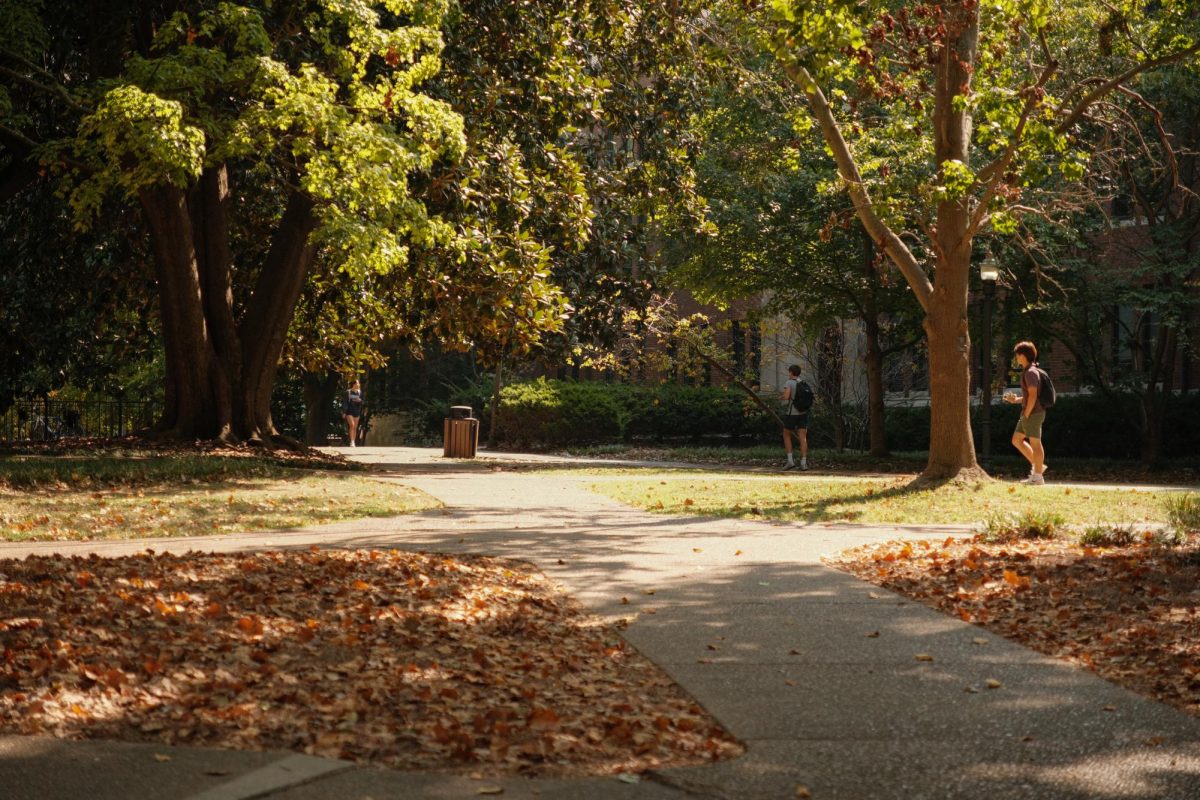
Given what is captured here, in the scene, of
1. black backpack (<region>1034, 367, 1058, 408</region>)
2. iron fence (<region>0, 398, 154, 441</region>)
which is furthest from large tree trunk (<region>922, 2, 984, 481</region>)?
iron fence (<region>0, 398, 154, 441</region>)

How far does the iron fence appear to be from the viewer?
31125mm

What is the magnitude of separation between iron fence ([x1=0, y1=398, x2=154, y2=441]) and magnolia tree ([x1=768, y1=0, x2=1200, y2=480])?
20.8 m

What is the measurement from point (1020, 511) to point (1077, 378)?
16.2m

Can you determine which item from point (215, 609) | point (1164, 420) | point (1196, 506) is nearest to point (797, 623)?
point (215, 609)

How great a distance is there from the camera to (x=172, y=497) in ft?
43.2

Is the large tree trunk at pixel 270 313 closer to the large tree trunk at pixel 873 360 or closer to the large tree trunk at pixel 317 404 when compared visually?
the large tree trunk at pixel 873 360

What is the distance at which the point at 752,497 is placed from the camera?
15648 mm

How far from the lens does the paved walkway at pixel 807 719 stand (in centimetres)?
436

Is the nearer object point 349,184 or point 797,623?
point 797,623

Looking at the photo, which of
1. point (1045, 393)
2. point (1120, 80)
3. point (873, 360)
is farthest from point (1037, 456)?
point (873, 360)

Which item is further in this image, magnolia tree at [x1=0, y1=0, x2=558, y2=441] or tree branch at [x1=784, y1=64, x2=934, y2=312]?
tree branch at [x1=784, y1=64, x2=934, y2=312]

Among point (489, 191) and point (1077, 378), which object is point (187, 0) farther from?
point (1077, 378)

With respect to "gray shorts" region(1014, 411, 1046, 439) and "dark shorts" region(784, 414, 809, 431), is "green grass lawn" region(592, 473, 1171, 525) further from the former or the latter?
"dark shorts" region(784, 414, 809, 431)

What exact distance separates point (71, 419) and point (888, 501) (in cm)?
2270
